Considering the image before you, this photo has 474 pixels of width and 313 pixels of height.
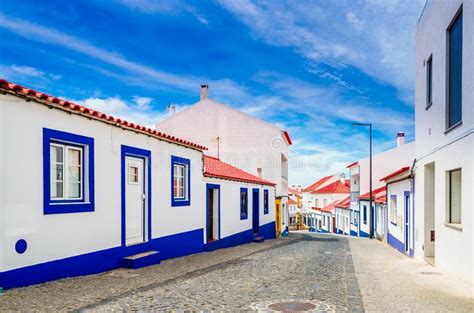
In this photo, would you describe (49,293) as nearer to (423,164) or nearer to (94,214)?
(94,214)

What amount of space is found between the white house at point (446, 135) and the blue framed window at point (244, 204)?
8132 millimetres

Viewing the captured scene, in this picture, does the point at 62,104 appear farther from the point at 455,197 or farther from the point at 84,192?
the point at 455,197

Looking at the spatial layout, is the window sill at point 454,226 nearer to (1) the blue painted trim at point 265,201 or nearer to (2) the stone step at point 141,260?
(2) the stone step at point 141,260

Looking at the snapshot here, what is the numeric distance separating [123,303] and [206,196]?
27.7 feet

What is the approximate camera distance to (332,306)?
612 centimetres

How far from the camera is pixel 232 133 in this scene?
2817 centimetres

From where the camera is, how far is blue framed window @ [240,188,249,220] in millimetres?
19109

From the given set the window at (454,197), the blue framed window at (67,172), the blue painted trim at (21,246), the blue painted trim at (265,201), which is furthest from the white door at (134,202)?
the blue painted trim at (265,201)

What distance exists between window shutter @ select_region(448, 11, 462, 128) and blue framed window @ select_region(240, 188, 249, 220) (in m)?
10.9

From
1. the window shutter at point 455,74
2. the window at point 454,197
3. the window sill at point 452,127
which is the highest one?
the window shutter at point 455,74

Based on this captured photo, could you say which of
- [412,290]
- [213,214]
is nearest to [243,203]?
[213,214]

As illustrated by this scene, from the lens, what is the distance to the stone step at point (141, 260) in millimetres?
9188

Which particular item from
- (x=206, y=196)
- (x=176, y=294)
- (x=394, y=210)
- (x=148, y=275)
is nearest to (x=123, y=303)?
(x=176, y=294)

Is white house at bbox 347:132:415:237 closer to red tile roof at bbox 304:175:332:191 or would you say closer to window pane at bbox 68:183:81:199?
window pane at bbox 68:183:81:199
